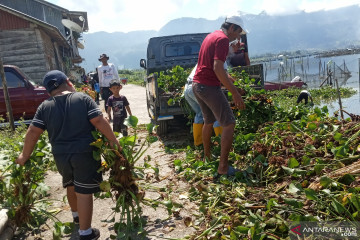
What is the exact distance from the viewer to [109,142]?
2510mm

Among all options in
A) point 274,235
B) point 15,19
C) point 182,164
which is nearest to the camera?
point 274,235

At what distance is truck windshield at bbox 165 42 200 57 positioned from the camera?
348 inches

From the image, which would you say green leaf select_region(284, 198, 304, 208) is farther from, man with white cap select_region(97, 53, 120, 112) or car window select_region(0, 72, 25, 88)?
car window select_region(0, 72, 25, 88)

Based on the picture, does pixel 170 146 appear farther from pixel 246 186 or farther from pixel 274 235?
pixel 274 235

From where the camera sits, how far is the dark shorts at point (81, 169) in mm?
2451

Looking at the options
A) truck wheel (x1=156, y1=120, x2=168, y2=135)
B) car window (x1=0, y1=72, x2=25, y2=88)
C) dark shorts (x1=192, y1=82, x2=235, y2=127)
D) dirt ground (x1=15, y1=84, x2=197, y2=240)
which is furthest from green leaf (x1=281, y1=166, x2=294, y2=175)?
car window (x1=0, y1=72, x2=25, y2=88)

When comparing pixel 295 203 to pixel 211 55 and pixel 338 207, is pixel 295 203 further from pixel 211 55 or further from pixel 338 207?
pixel 211 55

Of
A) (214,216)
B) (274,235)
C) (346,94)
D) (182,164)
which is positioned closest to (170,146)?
(182,164)

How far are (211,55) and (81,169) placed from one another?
209cm

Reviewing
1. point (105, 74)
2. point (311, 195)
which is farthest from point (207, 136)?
point (105, 74)

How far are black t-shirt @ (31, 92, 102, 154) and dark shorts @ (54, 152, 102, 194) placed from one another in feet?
0.19

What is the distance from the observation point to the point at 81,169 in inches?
97.2

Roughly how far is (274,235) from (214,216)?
664 millimetres

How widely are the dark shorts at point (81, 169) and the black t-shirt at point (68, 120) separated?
57 millimetres
